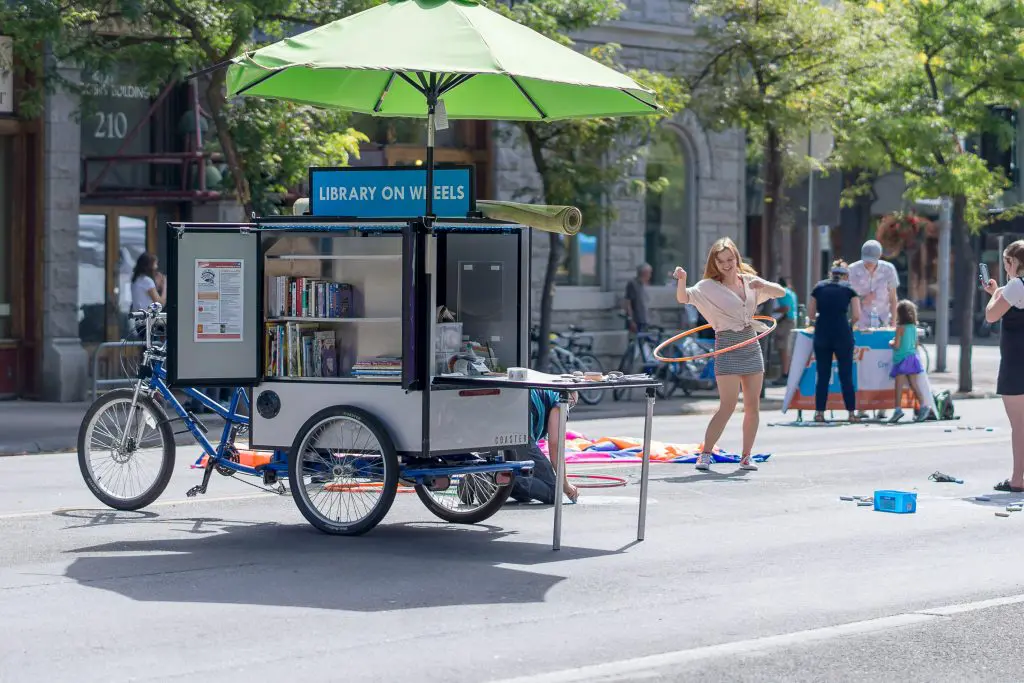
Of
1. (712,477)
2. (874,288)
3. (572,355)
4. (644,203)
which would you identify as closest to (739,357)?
(712,477)

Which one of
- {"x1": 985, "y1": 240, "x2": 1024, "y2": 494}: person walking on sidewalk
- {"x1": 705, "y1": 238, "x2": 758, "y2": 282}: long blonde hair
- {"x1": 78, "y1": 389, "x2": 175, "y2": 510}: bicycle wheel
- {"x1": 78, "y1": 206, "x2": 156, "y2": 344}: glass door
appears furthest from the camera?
{"x1": 78, "y1": 206, "x2": 156, "y2": 344}: glass door

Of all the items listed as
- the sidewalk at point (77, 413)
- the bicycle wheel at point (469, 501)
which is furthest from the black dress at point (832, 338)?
the bicycle wheel at point (469, 501)

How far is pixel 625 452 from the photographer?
14.9 m

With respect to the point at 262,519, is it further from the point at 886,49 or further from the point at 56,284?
the point at 886,49

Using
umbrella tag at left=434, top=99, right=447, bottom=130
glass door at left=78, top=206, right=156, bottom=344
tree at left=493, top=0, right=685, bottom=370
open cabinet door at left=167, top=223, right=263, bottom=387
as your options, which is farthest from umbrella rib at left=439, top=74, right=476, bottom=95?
glass door at left=78, top=206, right=156, bottom=344

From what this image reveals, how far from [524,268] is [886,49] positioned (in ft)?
52.1

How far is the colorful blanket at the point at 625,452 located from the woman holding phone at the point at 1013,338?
2.60 m

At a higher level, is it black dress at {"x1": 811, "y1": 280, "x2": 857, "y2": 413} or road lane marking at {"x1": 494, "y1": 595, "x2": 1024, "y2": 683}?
black dress at {"x1": 811, "y1": 280, "x2": 857, "y2": 413}

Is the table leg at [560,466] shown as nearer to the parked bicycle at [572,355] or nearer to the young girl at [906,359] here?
the young girl at [906,359]

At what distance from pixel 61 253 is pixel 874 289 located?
32.6ft

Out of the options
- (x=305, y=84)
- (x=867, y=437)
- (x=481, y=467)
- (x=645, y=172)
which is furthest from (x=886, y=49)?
(x=481, y=467)

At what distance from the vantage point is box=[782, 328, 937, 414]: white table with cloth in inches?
778

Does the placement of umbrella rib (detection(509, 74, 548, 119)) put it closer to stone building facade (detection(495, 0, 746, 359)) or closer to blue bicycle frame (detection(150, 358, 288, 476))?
blue bicycle frame (detection(150, 358, 288, 476))

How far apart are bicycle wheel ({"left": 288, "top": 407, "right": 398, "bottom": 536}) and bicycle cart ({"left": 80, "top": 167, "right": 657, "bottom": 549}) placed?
10mm
